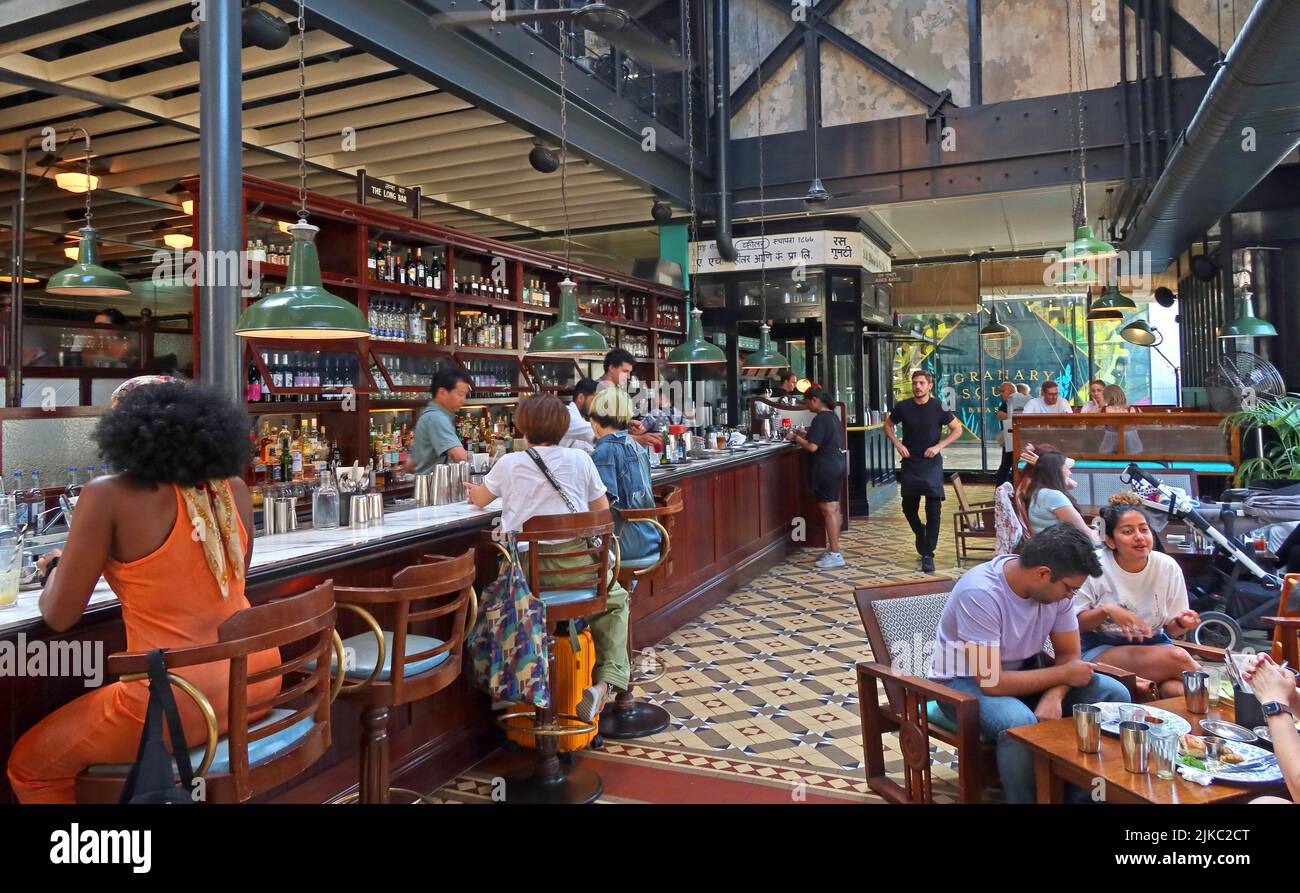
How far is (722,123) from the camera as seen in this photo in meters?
10.6

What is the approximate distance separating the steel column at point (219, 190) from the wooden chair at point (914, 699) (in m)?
3.18

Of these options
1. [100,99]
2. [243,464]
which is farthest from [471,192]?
[243,464]

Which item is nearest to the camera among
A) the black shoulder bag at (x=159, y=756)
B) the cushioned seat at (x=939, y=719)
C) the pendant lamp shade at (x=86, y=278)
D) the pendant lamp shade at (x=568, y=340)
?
the black shoulder bag at (x=159, y=756)

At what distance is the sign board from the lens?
12159mm

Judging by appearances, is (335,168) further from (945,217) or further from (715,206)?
(945,217)

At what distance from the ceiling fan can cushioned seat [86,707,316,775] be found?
3.23 m

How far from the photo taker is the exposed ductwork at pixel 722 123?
10.5 m

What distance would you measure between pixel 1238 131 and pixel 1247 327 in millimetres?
3522

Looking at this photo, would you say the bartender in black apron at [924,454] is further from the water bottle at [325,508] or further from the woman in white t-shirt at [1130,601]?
the water bottle at [325,508]

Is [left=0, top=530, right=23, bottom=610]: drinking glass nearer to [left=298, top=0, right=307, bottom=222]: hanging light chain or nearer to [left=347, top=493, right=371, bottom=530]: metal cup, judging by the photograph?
[left=347, top=493, right=371, bottom=530]: metal cup

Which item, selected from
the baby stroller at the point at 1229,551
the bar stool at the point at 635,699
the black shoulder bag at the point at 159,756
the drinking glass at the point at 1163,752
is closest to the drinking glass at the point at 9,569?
the black shoulder bag at the point at 159,756

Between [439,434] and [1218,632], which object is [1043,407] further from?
[439,434]

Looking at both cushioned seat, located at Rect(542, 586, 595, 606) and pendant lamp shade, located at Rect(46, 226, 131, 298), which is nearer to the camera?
cushioned seat, located at Rect(542, 586, 595, 606)

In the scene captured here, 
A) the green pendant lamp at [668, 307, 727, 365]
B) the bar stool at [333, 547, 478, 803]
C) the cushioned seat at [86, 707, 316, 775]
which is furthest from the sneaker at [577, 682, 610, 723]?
the green pendant lamp at [668, 307, 727, 365]
